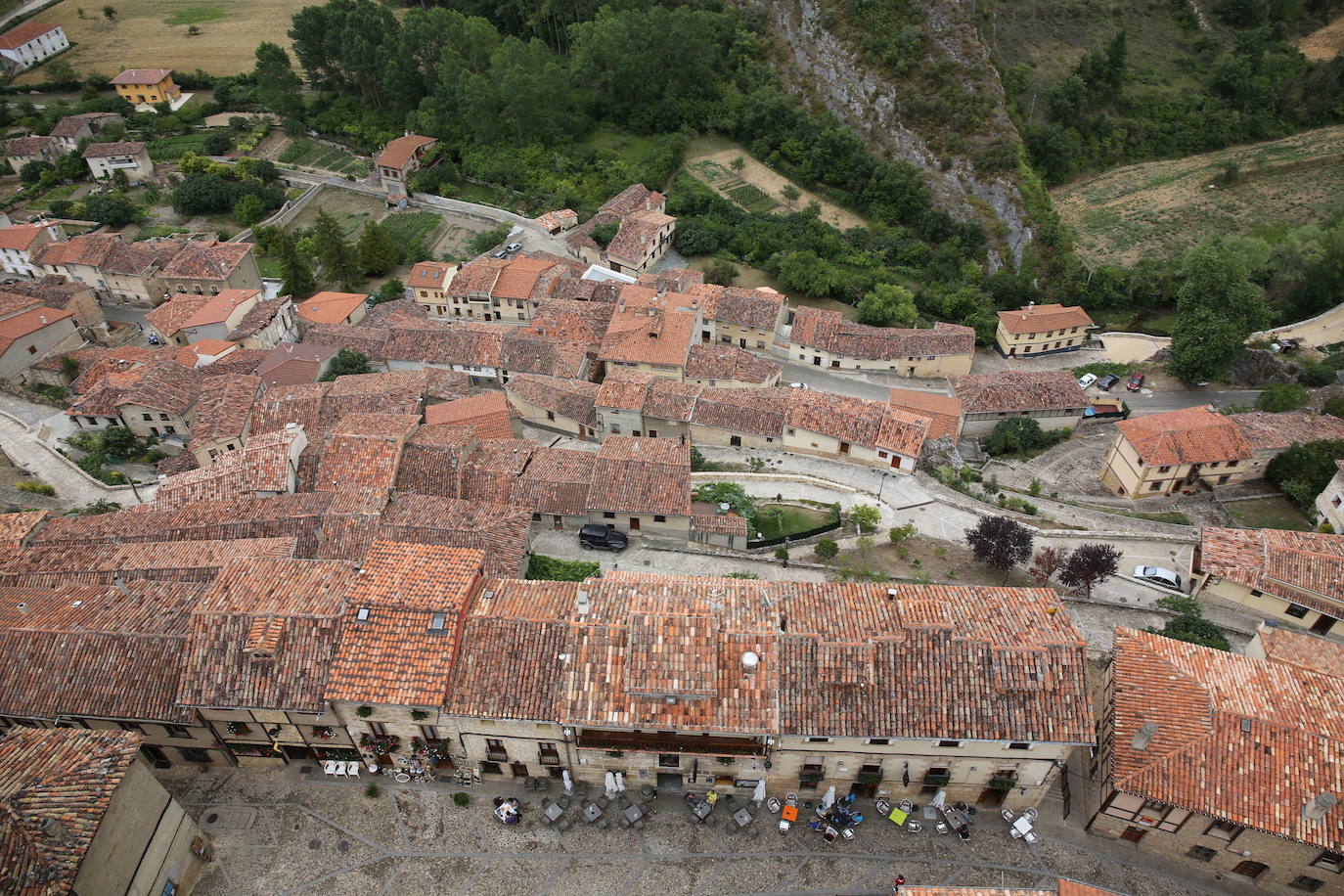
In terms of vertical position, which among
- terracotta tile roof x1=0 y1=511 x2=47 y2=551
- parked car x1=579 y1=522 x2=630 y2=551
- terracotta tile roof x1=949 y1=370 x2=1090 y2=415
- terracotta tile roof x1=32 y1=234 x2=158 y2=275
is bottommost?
terracotta tile roof x1=949 y1=370 x2=1090 y2=415

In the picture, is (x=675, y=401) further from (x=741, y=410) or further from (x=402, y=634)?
(x=402, y=634)


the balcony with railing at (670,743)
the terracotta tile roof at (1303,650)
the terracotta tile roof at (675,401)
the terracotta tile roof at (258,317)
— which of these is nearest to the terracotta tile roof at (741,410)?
the terracotta tile roof at (675,401)

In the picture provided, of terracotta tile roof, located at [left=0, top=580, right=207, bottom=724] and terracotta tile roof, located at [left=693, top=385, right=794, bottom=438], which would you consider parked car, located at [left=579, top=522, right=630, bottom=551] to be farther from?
terracotta tile roof, located at [left=0, top=580, right=207, bottom=724]

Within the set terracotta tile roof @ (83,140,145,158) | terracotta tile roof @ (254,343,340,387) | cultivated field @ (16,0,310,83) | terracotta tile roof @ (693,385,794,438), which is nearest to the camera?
terracotta tile roof @ (693,385,794,438)

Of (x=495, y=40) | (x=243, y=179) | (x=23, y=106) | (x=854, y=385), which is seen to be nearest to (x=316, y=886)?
(x=854, y=385)

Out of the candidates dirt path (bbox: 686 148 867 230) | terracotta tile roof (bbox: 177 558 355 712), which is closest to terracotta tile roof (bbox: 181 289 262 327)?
terracotta tile roof (bbox: 177 558 355 712)
